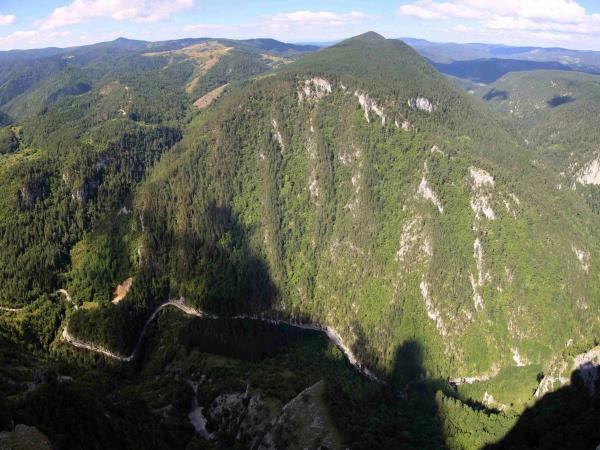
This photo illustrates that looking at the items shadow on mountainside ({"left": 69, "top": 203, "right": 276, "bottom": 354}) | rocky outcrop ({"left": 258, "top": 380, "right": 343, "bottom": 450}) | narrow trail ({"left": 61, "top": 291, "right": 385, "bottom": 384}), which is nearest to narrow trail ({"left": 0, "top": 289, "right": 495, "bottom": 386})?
narrow trail ({"left": 61, "top": 291, "right": 385, "bottom": 384})

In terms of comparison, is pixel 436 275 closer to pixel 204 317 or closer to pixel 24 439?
pixel 204 317

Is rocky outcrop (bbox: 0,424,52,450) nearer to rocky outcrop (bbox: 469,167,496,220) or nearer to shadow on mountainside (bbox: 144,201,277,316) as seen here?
shadow on mountainside (bbox: 144,201,277,316)

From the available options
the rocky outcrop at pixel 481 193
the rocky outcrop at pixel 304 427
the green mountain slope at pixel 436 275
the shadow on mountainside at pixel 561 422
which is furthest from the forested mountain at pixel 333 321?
the shadow on mountainside at pixel 561 422

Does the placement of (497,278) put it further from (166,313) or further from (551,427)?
(166,313)

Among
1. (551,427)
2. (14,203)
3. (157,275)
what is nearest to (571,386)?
(551,427)

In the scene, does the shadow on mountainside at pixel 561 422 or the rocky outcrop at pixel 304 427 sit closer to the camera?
the shadow on mountainside at pixel 561 422

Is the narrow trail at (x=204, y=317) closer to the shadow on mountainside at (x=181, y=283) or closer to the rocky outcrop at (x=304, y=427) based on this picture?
the shadow on mountainside at (x=181, y=283)

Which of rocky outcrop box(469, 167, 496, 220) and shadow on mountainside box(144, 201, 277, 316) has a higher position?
rocky outcrop box(469, 167, 496, 220)

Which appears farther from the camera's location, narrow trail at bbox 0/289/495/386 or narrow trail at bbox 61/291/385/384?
narrow trail at bbox 61/291/385/384

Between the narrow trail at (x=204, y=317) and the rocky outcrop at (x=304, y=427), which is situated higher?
the rocky outcrop at (x=304, y=427)
